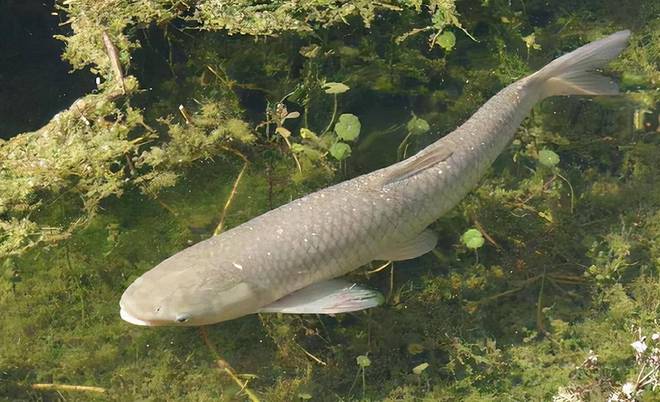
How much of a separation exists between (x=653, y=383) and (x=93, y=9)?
4817mm

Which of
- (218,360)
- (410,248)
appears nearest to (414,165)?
(410,248)

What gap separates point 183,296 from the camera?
398 centimetres

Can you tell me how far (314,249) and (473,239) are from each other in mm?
1419

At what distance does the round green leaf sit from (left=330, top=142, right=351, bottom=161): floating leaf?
5.17ft

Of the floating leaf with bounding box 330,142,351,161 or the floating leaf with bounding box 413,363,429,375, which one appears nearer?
the floating leaf with bounding box 413,363,429,375

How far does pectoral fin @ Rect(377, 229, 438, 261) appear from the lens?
14.9ft

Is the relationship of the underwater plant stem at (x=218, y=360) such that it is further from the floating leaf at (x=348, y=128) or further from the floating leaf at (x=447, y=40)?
the floating leaf at (x=447, y=40)

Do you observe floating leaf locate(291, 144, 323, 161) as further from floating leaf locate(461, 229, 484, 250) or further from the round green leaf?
the round green leaf

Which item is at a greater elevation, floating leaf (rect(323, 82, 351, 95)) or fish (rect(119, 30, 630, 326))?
floating leaf (rect(323, 82, 351, 95))

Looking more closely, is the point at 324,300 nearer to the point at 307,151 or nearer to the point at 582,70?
the point at 307,151

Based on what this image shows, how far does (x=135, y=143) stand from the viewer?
16.3 ft

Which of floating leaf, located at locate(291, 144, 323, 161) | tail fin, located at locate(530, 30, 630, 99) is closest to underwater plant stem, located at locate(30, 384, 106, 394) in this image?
floating leaf, located at locate(291, 144, 323, 161)

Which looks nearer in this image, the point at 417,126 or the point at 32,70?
the point at 417,126

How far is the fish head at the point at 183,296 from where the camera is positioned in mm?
3963
